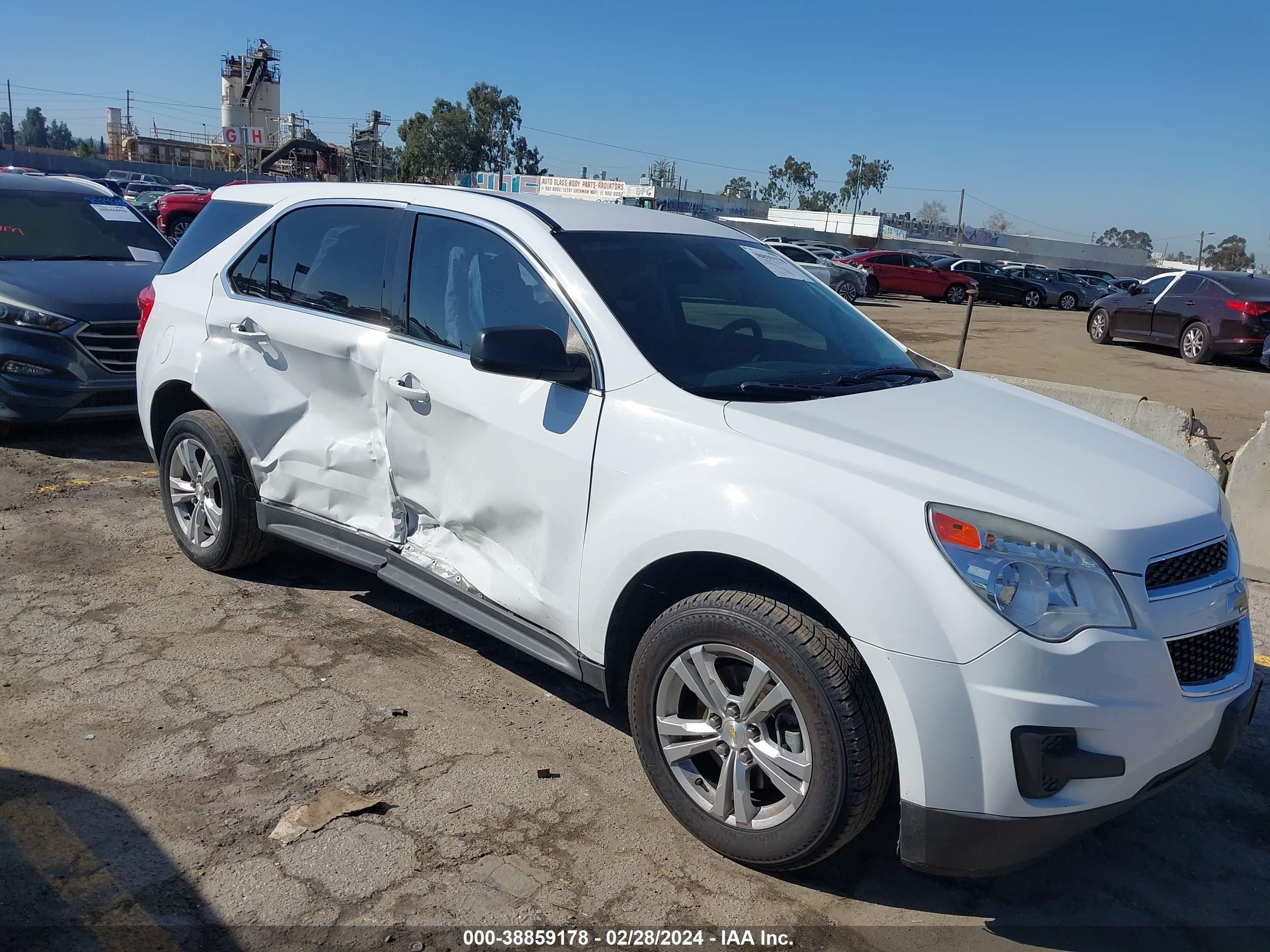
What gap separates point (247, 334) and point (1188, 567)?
150 inches

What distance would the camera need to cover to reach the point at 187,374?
4758 millimetres

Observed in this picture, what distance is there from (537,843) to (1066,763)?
1512 millimetres

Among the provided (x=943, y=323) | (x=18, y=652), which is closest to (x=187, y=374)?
(x=18, y=652)

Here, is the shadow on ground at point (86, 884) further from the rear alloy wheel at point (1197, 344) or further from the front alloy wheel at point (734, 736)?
the rear alloy wheel at point (1197, 344)

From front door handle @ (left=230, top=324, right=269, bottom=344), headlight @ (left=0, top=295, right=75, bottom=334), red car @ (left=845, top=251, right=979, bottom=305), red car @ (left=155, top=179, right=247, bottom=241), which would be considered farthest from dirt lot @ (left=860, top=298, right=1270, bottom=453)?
red car @ (left=155, top=179, right=247, bottom=241)

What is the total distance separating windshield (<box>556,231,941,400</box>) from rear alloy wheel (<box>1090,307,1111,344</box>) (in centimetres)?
1830

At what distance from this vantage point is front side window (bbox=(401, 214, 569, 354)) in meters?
3.57

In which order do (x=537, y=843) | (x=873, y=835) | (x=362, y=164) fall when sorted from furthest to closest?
(x=362, y=164) < (x=873, y=835) < (x=537, y=843)

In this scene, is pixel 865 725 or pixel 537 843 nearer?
pixel 865 725

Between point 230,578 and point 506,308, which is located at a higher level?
point 506,308

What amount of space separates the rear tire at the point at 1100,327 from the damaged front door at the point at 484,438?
1943 centimetres

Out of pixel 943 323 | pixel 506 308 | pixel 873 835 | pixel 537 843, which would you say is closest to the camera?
pixel 537 843

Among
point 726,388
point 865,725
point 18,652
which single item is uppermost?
point 726,388

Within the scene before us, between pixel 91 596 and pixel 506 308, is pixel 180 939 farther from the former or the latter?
pixel 91 596
